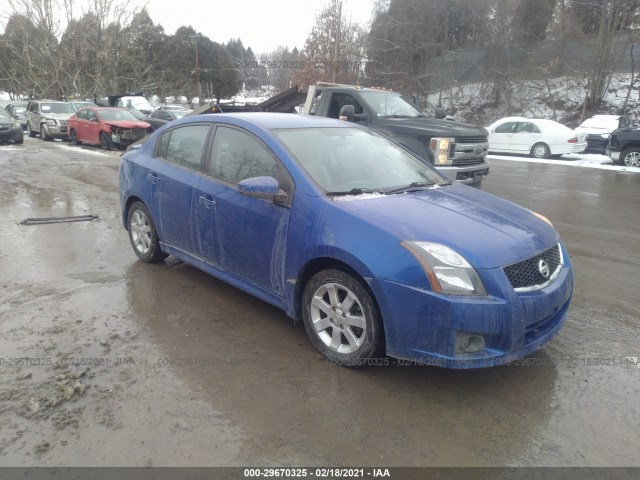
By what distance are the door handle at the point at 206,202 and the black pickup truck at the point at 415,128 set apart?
4.24 m

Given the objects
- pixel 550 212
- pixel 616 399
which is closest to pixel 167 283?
pixel 616 399

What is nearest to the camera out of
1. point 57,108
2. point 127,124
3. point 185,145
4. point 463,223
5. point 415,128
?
point 463,223

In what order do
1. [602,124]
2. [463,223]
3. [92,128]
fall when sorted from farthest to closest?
[602,124]
[92,128]
[463,223]

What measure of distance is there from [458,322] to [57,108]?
2412 cm

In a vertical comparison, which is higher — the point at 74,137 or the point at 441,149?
the point at 441,149

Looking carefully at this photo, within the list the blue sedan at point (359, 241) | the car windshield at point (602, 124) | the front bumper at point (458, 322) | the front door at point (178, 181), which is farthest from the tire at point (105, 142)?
the car windshield at point (602, 124)

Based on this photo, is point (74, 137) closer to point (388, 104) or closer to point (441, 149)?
point (388, 104)

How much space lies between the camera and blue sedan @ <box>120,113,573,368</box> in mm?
3062

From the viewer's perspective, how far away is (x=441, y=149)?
8508 millimetres

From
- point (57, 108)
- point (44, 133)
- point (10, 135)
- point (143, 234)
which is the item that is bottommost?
point (44, 133)

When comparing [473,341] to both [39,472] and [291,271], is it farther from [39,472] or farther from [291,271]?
[39,472]

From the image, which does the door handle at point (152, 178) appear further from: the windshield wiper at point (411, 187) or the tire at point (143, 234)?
the windshield wiper at point (411, 187)

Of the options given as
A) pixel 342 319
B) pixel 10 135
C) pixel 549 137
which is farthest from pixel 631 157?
pixel 10 135

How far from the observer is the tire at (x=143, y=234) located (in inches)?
211
